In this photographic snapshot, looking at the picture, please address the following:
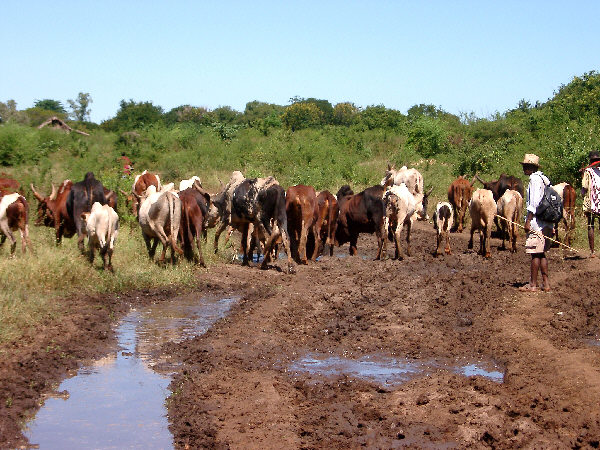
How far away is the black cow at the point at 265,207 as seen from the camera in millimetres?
14688

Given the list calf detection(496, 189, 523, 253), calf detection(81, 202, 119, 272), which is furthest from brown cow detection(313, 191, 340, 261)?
calf detection(81, 202, 119, 272)

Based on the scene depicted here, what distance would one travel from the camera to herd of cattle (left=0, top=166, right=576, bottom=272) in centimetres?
1389

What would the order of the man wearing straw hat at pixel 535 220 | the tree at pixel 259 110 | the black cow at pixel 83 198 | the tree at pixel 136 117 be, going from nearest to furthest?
1. the man wearing straw hat at pixel 535 220
2. the black cow at pixel 83 198
3. the tree at pixel 136 117
4. the tree at pixel 259 110

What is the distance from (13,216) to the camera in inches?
543

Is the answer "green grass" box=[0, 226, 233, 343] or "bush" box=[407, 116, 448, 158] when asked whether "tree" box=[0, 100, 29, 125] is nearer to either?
"bush" box=[407, 116, 448, 158]

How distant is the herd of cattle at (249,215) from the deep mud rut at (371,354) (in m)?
1.19

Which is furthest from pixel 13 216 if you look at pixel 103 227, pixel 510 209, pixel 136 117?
pixel 136 117

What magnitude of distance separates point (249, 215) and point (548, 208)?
223 inches

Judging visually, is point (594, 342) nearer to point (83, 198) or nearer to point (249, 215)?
point (249, 215)

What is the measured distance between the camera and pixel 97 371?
8211 mm

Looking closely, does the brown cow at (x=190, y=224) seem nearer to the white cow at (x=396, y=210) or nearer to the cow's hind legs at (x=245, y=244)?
the cow's hind legs at (x=245, y=244)

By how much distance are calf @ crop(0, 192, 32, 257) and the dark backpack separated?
8205 millimetres

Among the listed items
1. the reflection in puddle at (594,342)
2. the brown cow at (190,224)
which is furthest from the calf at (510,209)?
the reflection in puddle at (594,342)

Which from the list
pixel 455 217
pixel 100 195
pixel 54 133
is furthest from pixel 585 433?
pixel 54 133
